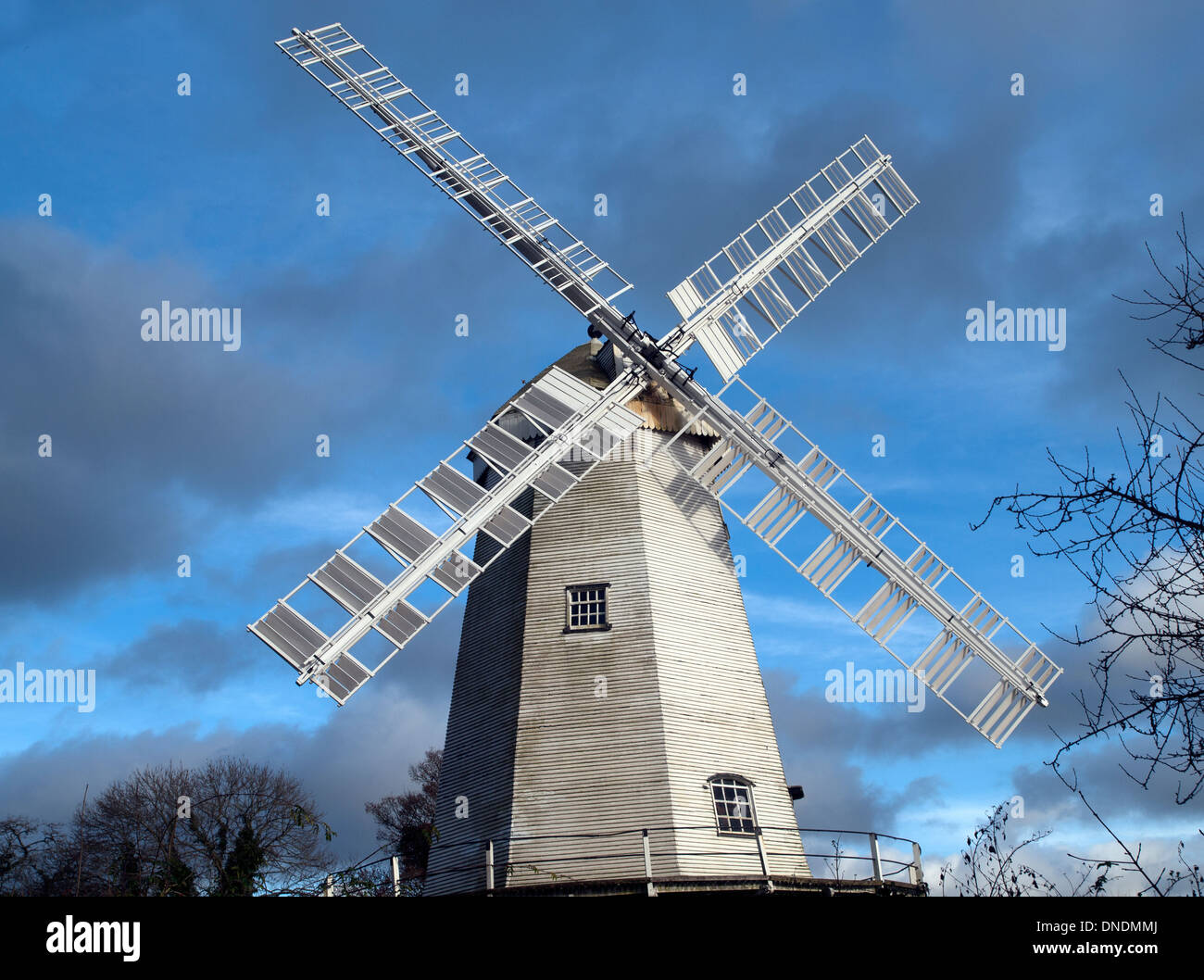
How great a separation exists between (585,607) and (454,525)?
9.21 ft

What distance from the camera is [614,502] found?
21312mm

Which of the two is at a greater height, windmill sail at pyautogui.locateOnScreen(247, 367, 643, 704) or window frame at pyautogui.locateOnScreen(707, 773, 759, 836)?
windmill sail at pyautogui.locateOnScreen(247, 367, 643, 704)

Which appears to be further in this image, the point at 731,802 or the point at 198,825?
the point at 198,825

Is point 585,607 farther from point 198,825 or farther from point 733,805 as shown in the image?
point 198,825

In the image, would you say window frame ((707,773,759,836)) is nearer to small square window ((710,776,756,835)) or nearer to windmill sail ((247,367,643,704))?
small square window ((710,776,756,835))

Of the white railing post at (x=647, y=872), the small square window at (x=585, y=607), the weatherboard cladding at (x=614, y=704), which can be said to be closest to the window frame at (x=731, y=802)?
the weatherboard cladding at (x=614, y=704)

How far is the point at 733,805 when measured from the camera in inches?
758

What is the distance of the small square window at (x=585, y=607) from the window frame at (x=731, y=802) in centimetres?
333

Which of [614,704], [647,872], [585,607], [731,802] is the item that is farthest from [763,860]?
[585,607]

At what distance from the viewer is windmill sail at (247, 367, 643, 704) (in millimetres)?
18828

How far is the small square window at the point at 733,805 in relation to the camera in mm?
19000

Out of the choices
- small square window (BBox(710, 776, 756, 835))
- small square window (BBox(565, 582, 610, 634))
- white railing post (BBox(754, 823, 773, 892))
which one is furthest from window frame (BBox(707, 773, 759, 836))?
small square window (BBox(565, 582, 610, 634))
